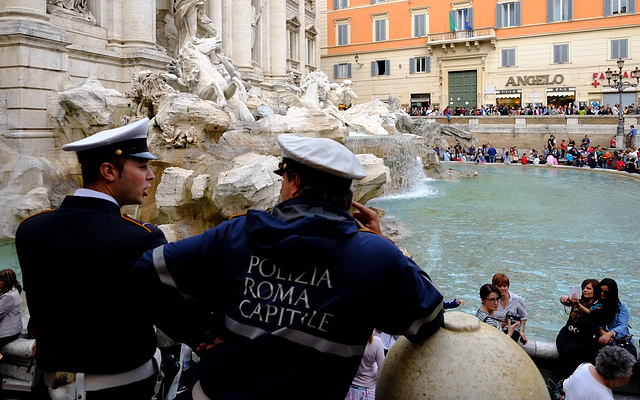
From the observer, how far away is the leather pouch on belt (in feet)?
5.42

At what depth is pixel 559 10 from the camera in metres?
29.2

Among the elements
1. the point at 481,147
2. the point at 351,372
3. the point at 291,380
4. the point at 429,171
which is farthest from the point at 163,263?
the point at 481,147

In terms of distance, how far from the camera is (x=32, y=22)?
9.54 metres

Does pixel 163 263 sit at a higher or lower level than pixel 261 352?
higher

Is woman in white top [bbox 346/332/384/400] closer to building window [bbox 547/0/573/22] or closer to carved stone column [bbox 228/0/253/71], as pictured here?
carved stone column [bbox 228/0/253/71]

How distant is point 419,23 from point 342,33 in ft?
16.7

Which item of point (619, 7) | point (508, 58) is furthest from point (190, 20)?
point (619, 7)

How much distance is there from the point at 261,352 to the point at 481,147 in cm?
2442

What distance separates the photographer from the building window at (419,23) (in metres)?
32.5

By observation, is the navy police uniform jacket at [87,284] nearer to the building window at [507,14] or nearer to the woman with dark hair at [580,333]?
the woman with dark hair at [580,333]

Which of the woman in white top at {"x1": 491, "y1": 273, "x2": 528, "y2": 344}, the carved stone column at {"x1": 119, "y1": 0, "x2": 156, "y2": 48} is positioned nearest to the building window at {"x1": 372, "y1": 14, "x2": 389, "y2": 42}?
the carved stone column at {"x1": 119, "y1": 0, "x2": 156, "y2": 48}

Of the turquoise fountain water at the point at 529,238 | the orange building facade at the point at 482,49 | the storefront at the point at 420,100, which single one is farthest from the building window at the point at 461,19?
the turquoise fountain water at the point at 529,238

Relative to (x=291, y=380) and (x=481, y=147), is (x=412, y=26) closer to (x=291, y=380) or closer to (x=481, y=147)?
(x=481, y=147)

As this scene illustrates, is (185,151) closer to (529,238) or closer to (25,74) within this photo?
(25,74)
